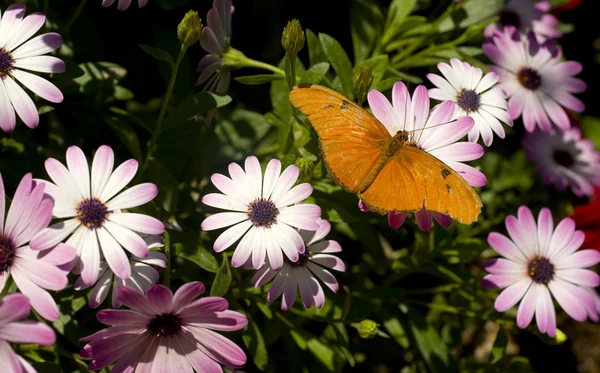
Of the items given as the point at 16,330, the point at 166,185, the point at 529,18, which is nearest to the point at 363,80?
the point at 166,185

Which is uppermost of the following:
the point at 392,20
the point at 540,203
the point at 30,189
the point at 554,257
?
the point at 392,20

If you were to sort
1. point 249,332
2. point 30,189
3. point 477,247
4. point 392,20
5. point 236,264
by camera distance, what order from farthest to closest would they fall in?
point 392,20 → point 477,247 → point 249,332 → point 236,264 → point 30,189

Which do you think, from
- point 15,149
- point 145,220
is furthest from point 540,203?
point 15,149

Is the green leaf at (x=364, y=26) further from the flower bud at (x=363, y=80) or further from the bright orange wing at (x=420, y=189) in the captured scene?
the bright orange wing at (x=420, y=189)

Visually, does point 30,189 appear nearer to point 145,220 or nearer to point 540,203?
point 145,220

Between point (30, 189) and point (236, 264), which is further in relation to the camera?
point (236, 264)

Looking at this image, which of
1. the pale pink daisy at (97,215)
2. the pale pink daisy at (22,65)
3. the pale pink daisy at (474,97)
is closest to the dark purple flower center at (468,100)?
the pale pink daisy at (474,97)

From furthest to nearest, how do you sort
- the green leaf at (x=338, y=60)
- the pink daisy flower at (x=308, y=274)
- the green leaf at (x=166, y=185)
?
1. the green leaf at (x=338, y=60)
2. the green leaf at (x=166, y=185)
3. the pink daisy flower at (x=308, y=274)
